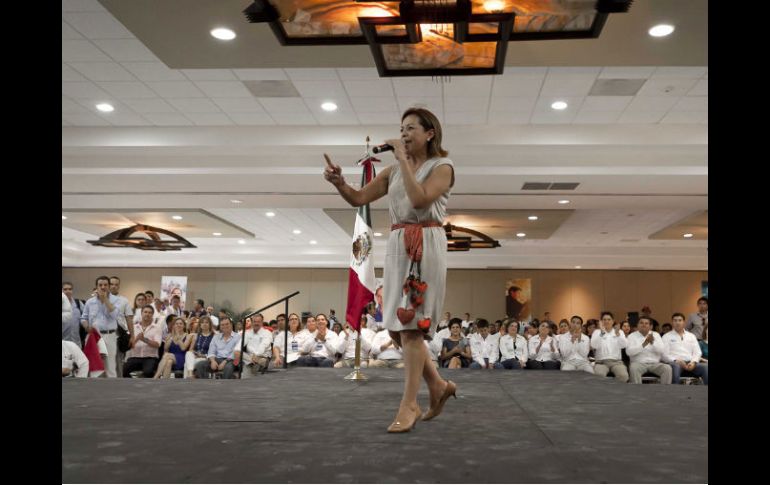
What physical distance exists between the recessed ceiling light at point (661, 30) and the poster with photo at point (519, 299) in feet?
47.4

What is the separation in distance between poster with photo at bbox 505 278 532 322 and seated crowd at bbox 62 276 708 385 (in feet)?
29.9

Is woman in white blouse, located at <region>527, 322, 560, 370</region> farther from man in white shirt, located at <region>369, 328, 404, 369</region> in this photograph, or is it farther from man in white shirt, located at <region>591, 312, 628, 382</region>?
Result: man in white shirt, located at <region>369, 328, 404, 369</region>

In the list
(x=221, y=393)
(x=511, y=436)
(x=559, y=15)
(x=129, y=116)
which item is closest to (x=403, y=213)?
(x=511, y=436)

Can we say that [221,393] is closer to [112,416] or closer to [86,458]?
[112,416]

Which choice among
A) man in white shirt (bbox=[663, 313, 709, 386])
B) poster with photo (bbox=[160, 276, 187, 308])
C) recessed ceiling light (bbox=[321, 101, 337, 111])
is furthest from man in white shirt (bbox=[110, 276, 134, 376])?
poster with photo (bbox=[160, 276, 187, 308])

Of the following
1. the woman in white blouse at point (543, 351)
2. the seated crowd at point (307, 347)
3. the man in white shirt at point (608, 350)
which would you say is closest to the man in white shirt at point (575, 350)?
the seated crowd at point (307, 347)

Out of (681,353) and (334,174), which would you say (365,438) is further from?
(681,353)

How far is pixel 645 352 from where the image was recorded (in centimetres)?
845

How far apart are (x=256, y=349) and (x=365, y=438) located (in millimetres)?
6718

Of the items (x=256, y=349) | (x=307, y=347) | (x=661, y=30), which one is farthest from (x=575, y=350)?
(x=661, y=30)

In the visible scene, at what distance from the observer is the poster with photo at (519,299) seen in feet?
63.4

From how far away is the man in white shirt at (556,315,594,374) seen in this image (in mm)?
9250

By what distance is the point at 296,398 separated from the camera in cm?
376

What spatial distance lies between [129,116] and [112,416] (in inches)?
256
